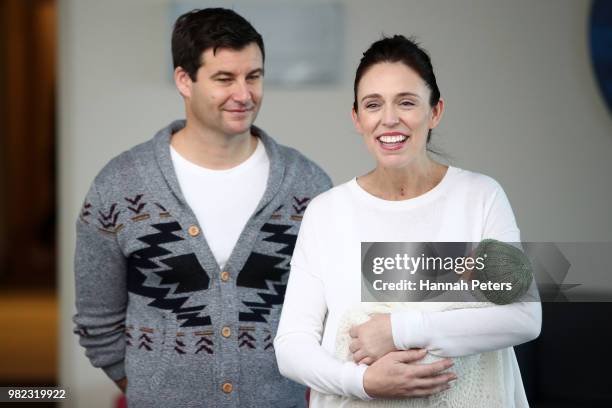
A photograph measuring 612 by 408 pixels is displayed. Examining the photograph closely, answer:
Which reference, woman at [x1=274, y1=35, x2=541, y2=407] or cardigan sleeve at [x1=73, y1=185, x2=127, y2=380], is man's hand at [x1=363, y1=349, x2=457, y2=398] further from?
cardigan sleeve at [x1=73, y1=185, x2=127, y2=380]

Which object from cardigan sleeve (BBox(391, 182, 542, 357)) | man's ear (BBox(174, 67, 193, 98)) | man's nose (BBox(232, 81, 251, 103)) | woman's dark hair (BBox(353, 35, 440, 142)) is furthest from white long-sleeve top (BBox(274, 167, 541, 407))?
man's ear (BBox(174, 67, 193, 98))

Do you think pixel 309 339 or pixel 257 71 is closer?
pixel 309 339

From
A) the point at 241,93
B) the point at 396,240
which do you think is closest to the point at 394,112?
the point at 396,240

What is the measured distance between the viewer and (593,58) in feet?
5.14

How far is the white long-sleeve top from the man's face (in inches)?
9.1

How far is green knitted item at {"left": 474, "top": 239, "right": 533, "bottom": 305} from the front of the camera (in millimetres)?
1131

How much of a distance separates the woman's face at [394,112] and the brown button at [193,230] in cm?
35

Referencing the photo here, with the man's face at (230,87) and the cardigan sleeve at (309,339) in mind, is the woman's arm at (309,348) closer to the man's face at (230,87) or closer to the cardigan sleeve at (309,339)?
the cardigan sleeve at (309,339)

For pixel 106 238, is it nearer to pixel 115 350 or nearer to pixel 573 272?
pixel 115 350

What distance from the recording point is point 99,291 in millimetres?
1518

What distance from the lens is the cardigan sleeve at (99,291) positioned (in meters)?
1.48

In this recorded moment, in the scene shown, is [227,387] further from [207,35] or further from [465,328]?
[207,35]

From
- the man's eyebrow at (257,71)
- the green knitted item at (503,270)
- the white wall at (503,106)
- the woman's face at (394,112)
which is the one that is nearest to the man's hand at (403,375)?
the green knitted item at (503,270)

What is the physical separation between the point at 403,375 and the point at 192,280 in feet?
1.37
